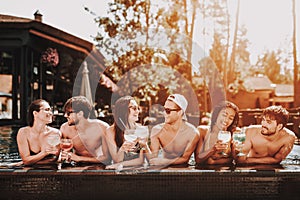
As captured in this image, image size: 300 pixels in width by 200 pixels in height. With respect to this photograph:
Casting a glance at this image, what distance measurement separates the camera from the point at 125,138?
3277 millimetres

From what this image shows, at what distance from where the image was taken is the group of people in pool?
3.40m

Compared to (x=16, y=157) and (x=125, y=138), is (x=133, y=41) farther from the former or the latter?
(x=125, y=138)

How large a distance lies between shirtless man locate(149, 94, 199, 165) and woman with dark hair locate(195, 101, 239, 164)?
0.08 metres

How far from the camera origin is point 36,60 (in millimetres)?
13898

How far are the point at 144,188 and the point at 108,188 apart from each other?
1.00 ft

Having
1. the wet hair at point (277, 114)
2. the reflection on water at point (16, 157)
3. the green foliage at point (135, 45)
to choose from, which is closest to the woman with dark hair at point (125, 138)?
the reflection on water at point (16, 157)

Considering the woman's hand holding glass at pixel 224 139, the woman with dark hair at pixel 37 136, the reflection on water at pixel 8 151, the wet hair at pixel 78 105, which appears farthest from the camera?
the reflection on water at pixel 8 151

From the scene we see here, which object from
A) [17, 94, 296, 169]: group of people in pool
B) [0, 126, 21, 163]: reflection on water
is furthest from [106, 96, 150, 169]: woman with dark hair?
[0, 126, 21, 163]: reflection on water

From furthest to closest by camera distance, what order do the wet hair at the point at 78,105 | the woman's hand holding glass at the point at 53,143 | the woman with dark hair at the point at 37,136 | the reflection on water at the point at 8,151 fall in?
the reflection on water at the point at 8,151 → the wet hair at the point at 78,105 → the woman with dark hair at the point at 37,136 → the woman's hand holding glass at the point at 53,143

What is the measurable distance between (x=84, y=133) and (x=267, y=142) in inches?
64.7

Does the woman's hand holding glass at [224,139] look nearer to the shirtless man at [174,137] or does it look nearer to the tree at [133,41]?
the shirtless man at [174,137]

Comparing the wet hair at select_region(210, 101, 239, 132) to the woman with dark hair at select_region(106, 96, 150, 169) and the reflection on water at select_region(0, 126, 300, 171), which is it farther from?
the woman with dark hair at select_region(106, 96, 150, 169)

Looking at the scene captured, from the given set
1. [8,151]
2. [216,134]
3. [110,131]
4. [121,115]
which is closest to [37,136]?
[110,131]

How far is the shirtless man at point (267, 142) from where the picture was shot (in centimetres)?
347
